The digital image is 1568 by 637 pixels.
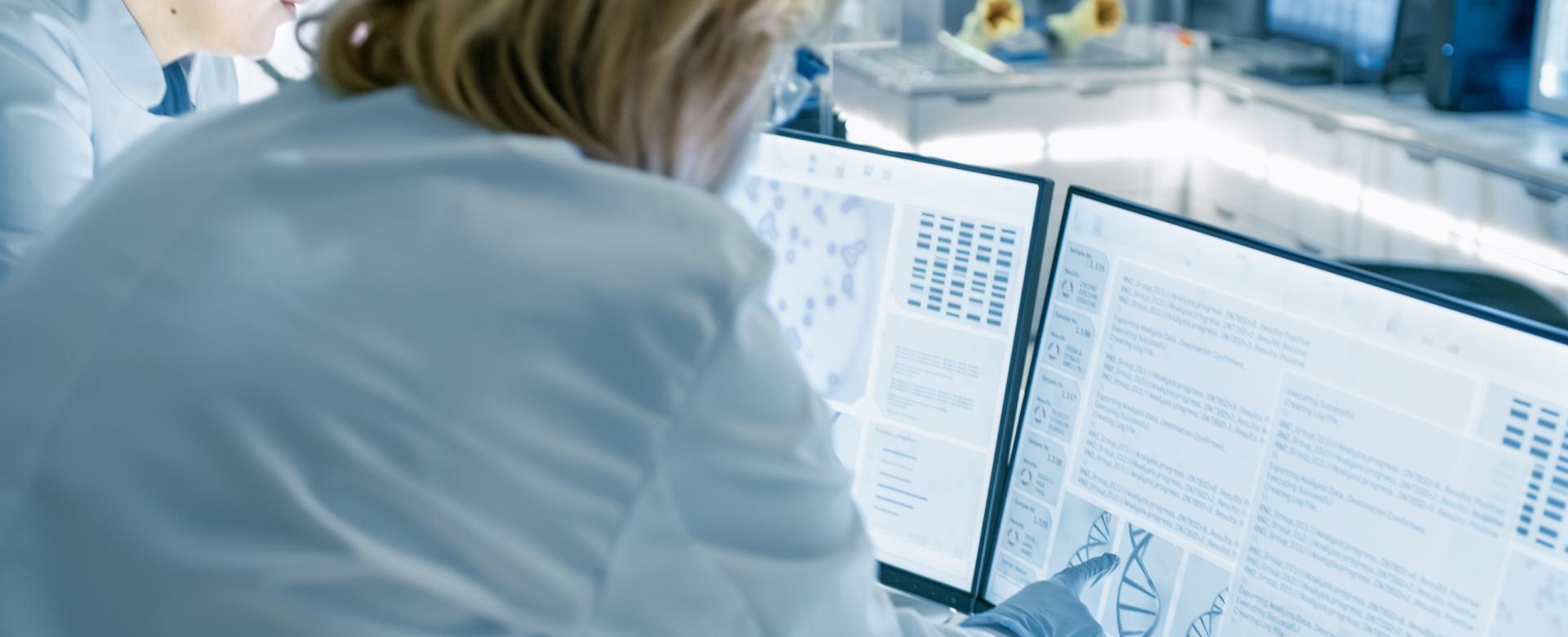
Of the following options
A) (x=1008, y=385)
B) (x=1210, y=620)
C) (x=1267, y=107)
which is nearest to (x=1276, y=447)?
(x=1210, y=620)

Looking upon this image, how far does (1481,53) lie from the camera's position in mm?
3195

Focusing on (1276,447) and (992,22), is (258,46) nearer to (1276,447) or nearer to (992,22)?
(1276,447)

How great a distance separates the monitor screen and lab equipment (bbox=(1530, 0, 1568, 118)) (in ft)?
1.42

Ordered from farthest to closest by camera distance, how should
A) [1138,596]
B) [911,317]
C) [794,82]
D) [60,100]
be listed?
[60,100] → [911,317] → [1138,596] → [794,82]

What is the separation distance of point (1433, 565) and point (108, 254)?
726mm

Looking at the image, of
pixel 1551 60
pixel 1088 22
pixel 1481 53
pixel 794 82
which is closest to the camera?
pixel 794 82

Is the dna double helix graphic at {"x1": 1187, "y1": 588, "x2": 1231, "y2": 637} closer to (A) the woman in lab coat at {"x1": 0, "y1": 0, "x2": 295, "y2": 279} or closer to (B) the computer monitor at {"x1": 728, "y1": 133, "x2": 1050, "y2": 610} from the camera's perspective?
(B) the computer monitor at {"x1": 728, "y1": 133, "x2": 1050, "y2": 610}

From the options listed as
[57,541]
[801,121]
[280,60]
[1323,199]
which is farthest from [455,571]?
[1323,199]

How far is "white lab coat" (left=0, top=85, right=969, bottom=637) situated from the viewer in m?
0.60

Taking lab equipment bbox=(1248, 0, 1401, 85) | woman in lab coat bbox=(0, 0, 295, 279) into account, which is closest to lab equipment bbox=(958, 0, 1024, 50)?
lab equipment bbox=(1248, 0, 1401, 85)

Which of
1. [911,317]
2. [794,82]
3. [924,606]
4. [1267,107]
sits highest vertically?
[794,82]

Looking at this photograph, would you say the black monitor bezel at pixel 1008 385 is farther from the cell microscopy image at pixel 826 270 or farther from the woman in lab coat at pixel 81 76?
the woman in lab coat at pixel 81 76

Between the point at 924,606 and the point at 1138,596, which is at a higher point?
the point at 1138,596

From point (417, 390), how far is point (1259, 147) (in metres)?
3.48
